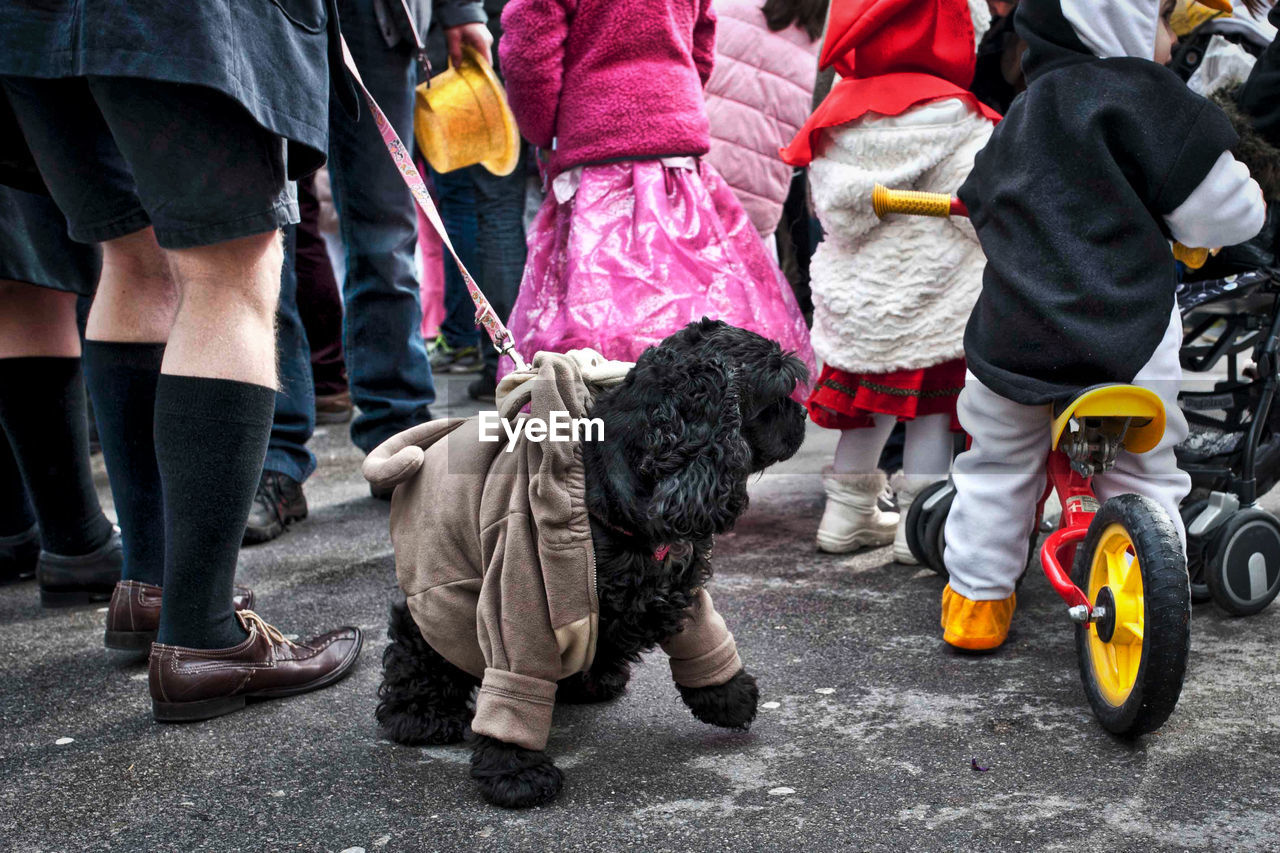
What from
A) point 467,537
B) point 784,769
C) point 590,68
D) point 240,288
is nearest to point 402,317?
point 590,68

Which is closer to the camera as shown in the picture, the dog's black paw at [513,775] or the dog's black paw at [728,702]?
the dog's black paw at [513,775]

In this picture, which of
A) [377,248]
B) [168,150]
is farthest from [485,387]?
[168,150]

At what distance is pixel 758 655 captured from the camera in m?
2.43

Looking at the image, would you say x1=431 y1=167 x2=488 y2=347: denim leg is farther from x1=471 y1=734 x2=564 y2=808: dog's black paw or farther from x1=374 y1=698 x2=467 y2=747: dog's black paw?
x1=471 y1=734 x2=564 y2=808: dog's black paw

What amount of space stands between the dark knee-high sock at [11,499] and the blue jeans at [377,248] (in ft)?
3.34

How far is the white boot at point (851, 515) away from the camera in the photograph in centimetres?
315

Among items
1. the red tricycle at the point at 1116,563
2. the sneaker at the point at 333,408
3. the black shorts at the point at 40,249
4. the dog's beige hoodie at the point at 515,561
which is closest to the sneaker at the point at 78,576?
the black shorts at the point at 40,249

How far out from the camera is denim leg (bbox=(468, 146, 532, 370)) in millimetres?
5426

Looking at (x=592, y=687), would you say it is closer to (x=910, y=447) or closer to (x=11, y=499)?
(x=910, y=447)

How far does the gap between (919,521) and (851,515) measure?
31 cm

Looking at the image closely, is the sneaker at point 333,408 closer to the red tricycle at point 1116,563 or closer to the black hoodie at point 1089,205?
the red tricycle at point 1116,563

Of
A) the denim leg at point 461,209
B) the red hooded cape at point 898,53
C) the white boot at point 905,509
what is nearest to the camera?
the red hooded cape at point 898,53

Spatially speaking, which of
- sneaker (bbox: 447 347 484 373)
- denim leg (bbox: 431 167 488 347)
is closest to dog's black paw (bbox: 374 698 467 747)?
denim leg (bbox: 431 167 488 347)

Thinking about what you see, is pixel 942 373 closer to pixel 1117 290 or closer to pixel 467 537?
pixel 1117 290
